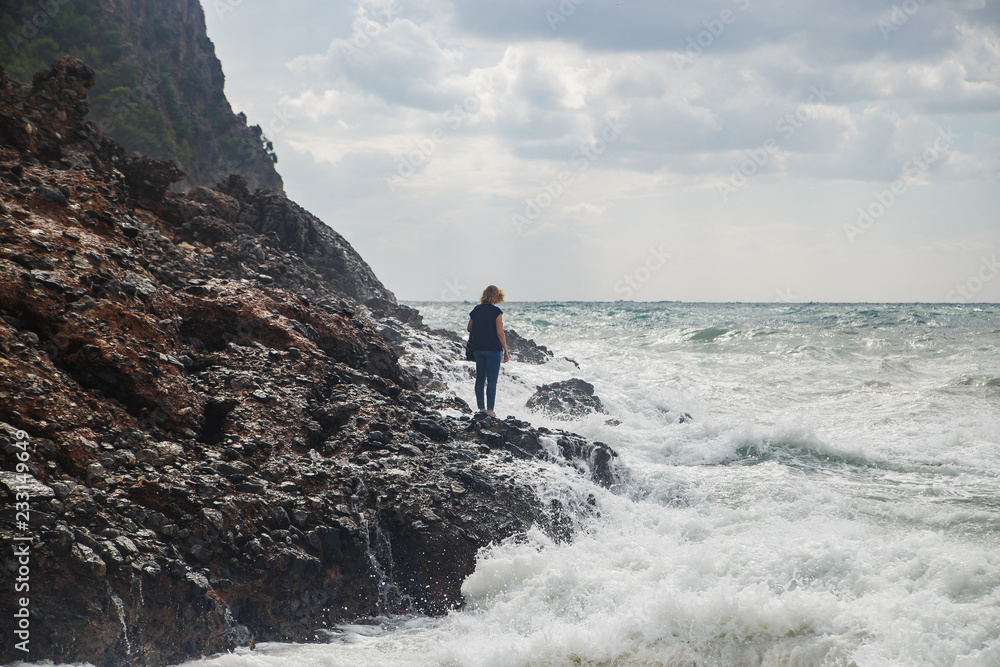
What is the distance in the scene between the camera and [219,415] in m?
6.22

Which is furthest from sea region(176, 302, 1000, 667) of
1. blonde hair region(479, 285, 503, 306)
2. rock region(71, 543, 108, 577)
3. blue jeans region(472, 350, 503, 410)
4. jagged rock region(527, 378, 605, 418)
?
blonde hair region(479, 285, 503, 306)

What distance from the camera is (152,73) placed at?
1892 inches

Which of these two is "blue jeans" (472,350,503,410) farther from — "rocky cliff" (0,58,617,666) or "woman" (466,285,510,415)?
"rocky cliff" (0,58,617,666)

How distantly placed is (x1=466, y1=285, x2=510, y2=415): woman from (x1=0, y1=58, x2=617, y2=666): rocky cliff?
3.75ft

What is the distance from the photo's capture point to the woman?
952cm

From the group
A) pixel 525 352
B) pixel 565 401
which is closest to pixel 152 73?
pixel 525 352

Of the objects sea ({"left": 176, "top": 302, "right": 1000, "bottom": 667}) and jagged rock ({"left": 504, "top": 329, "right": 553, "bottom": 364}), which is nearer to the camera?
sea ({"left": 176, "top": 302, "right": 1000, "bottom": 667})

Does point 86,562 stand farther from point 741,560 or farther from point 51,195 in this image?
point 741,560

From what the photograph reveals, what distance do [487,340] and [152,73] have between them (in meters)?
47.6

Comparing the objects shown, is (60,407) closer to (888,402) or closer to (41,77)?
(41,77)

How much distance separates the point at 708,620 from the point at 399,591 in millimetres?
2236

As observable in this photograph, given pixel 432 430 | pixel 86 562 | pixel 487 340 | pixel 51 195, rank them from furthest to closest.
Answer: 1. pixel 487 340
2. pixel 432 430
3. pixel 51 195
4. pixel 86 562

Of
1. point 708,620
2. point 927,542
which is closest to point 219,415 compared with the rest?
point 708,620

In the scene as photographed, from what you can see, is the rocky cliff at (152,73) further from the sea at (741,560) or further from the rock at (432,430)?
the sea at (741,560)
